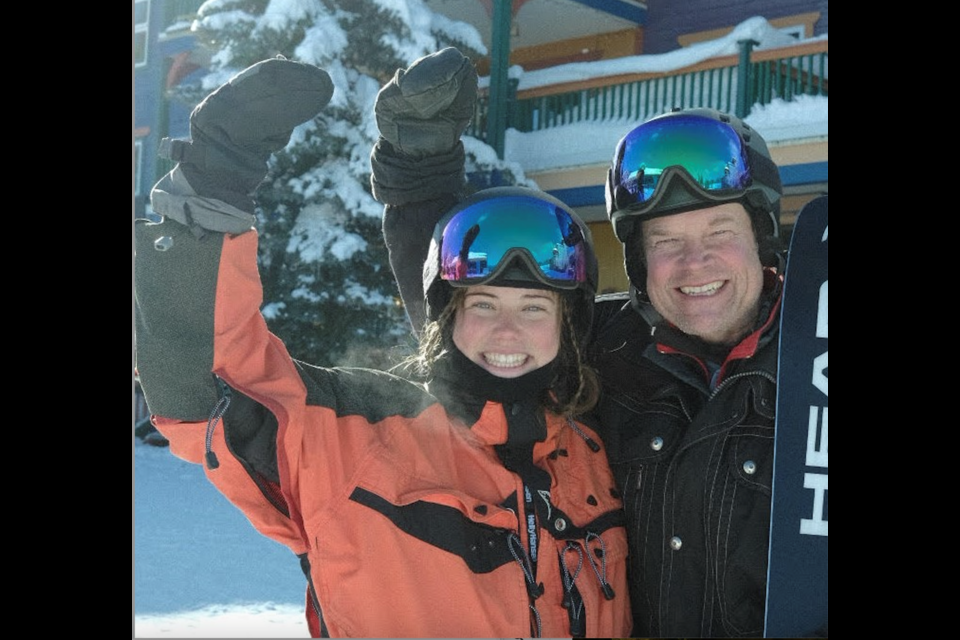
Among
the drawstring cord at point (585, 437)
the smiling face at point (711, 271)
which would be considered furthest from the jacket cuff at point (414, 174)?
the drawstring cord at point (585, 437)

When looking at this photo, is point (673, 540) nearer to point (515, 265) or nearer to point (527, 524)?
point (527, 524)

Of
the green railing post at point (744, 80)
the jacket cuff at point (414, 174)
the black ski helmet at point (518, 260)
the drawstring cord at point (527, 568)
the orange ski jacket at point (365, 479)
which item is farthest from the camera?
the green railing post at point (744, 80)

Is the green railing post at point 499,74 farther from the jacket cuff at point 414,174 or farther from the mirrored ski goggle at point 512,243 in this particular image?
the mirrored ski goggle at point 512,243

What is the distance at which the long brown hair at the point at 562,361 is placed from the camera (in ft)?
6.41

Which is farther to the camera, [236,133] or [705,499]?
[705,499]

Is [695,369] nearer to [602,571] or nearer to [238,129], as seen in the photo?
[602,571]

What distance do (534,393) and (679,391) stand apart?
32 cm

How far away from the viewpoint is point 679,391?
204cm

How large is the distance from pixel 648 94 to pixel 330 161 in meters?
0.82

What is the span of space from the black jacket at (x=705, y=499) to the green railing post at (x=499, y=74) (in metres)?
0.89

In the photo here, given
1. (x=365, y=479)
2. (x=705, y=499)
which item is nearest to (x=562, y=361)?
(x=705, y=499)

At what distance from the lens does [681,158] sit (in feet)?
6.68
